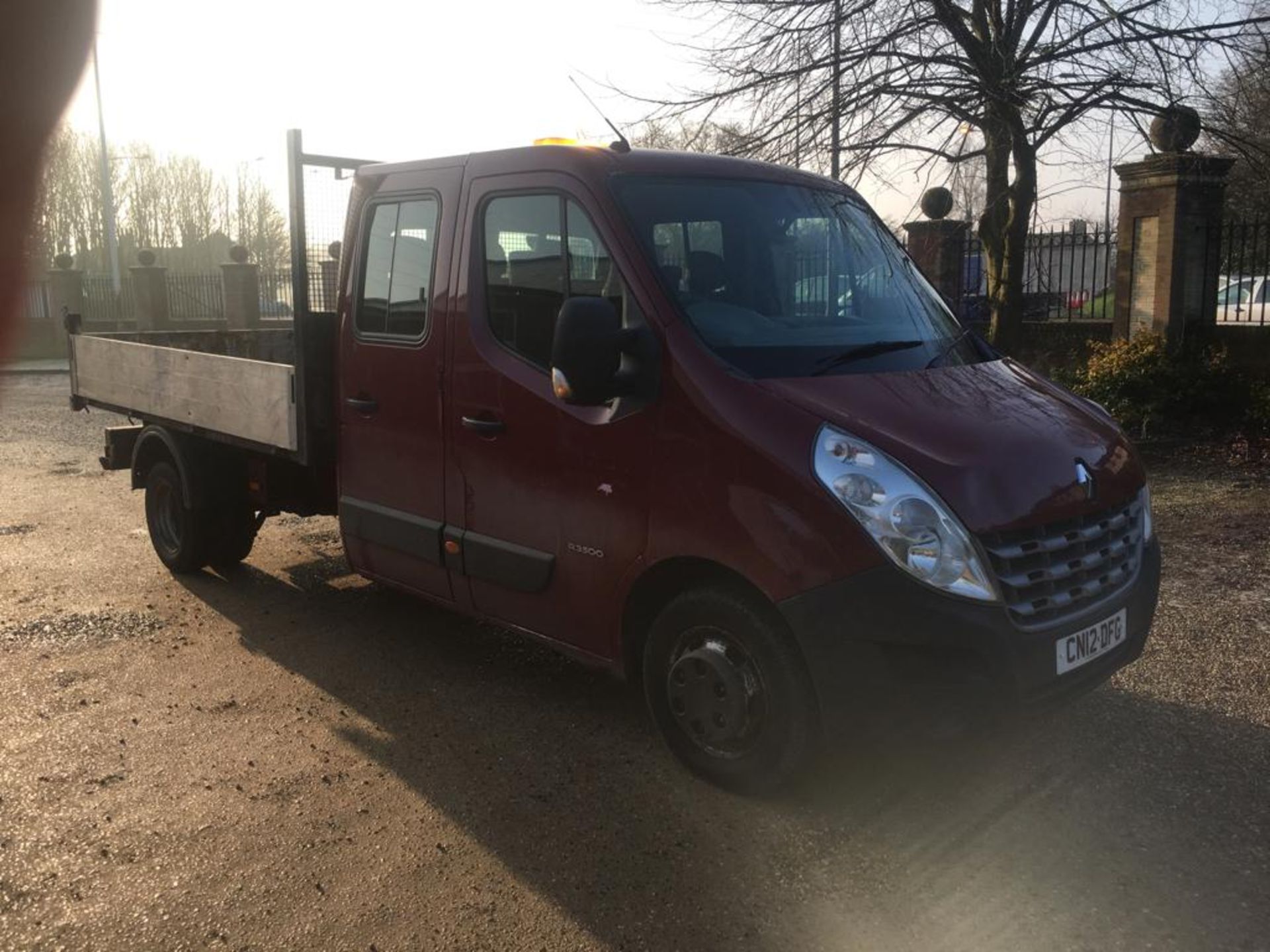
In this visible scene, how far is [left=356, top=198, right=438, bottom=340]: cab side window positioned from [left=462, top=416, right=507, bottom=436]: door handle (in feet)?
1.66

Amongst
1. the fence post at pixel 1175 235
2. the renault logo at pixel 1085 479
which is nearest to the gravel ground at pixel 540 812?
the renault logo at pixel 1085 479

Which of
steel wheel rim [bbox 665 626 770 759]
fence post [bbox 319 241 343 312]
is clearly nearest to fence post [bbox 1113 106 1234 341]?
fence post [bbox 319 241 343 312]

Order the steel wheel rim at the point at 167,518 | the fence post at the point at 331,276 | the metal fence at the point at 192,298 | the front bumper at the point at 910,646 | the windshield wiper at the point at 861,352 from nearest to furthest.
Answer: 1. the front bumper at the point at 910,646
2. the windshield wiper at the point at 861,352
3. the fence post at the point at 331,276
4. the steel wheel rim at the point at 167,518
5. the metal fence at the point at 192,298

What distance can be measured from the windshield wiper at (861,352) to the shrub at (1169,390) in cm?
769

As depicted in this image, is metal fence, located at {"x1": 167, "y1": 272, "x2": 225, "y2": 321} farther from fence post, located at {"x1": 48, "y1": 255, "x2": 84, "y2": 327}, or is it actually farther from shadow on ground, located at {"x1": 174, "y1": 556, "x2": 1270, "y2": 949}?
shadow on ground, located at {"x1": 174, "y1": 556, "x2": 1270, "y2": 949}

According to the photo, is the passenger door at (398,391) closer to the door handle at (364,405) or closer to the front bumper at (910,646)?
the door handle at (364,405)

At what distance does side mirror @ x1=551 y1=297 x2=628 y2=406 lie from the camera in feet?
11.0

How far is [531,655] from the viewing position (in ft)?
16.6

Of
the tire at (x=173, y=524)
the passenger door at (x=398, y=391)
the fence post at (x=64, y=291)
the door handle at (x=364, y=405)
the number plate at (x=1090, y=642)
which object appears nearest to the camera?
the number plate at (x=1090, y=642)

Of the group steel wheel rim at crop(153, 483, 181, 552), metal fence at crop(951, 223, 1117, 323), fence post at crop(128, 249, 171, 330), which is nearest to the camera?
steel wheel rim at crop(153, 483, 181, 552)

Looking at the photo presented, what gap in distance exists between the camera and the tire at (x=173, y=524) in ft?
20.6

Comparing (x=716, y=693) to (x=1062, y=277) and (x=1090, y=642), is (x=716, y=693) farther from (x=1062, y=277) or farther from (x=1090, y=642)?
(x=1062, y=277)

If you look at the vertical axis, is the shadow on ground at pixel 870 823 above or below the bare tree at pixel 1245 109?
below

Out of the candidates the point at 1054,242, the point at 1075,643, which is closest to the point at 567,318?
the point at 1075,643
